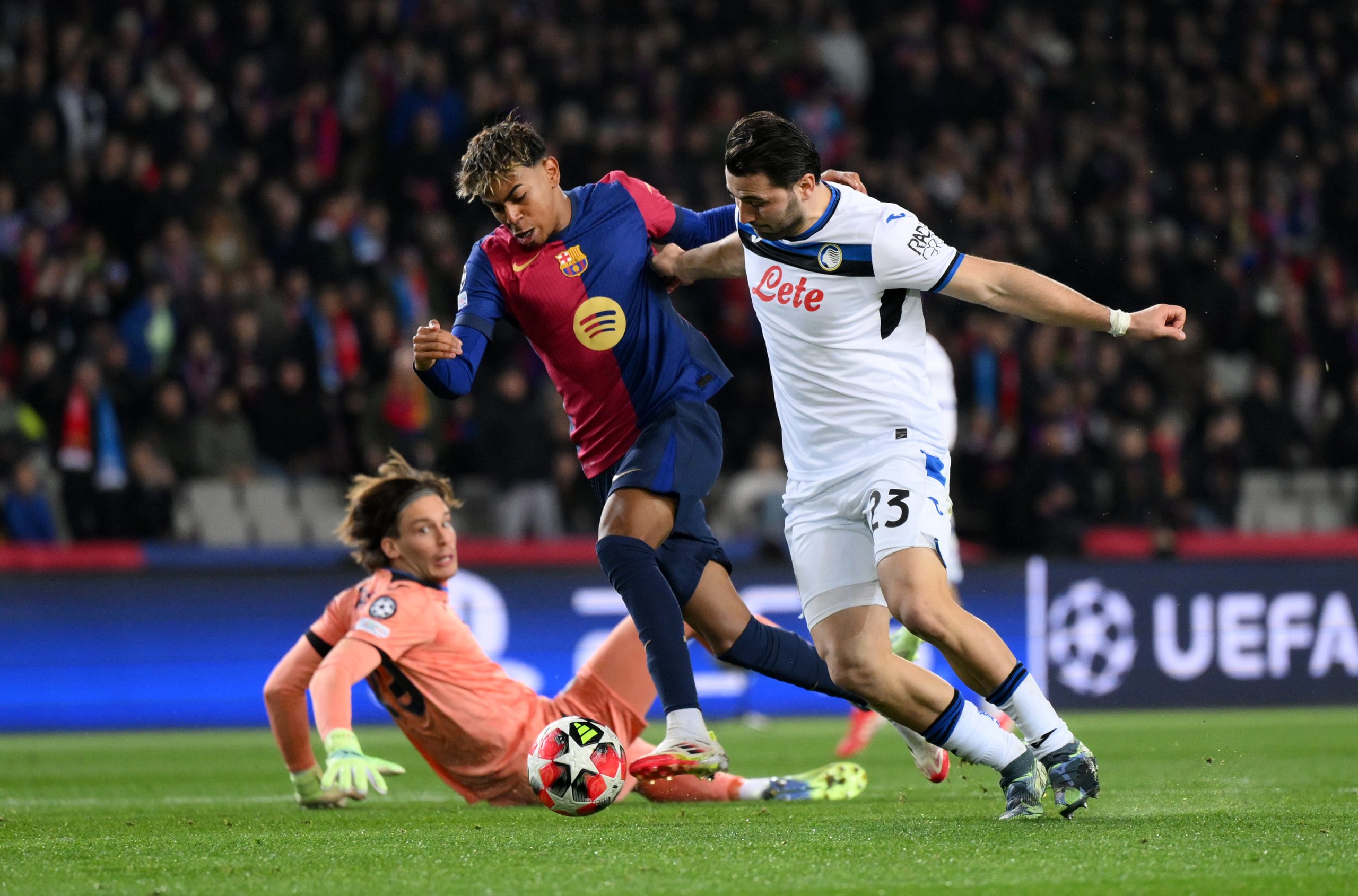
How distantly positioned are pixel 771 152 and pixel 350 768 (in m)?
2.29

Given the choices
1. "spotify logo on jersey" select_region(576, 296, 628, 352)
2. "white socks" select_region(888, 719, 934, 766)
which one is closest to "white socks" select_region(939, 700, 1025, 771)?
"white socks" select_region(888, 719, 934, 766)

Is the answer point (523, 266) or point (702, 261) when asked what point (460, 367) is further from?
point (702, 261)

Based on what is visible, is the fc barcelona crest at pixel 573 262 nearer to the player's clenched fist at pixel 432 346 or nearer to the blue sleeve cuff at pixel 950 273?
the player's clenched fist at pixel 432 346

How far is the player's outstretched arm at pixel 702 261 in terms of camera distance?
550cm

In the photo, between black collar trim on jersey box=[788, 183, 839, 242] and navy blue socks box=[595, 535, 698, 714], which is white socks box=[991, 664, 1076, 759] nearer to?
navy blue socks box=[595, 535, 698, 714]

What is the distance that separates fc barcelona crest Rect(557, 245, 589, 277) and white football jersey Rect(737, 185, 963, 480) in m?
0.72

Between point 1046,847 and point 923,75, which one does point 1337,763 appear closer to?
point 1046,847

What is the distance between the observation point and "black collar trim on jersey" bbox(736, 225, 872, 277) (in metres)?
5.04

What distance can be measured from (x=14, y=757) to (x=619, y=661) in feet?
15.1

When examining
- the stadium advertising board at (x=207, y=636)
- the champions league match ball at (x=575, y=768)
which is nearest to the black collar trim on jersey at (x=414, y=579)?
the champions league match ball at (x=575, y=768)

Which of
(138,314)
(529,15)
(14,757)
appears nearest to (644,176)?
(529,15)

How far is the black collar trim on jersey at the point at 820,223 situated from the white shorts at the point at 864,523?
0.68 m

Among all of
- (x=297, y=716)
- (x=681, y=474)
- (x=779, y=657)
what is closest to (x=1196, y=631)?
(x=779, y=657)

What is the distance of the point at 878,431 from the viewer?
5066 millimetres
